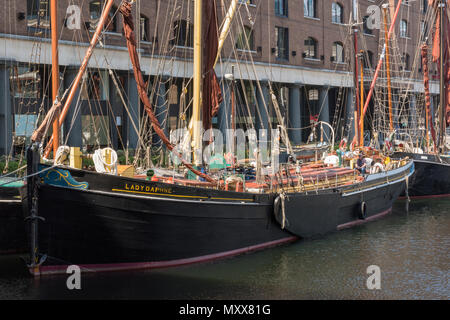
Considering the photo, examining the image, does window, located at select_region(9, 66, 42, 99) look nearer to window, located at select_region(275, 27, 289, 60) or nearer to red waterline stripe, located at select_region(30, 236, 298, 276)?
red waterline stripe, located at select_region(30, 236, 298, 276)

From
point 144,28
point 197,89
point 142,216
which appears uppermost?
point 144,28

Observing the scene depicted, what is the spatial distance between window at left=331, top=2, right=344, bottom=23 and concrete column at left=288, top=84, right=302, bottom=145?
8225 mm

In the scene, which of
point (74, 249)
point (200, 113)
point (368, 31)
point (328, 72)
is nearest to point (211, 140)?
point (200, 113)

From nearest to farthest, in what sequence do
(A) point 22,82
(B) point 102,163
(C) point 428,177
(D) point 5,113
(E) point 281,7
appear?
(B) point 102,163, (D) point 5,113, (A) point 22,82, (C) point 428,177, (E) point 281,7

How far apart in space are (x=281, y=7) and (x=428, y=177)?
2039 cm

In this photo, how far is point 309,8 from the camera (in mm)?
50500

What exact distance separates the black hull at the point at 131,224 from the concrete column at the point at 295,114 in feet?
102

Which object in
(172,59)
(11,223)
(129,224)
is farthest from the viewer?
(172,59)

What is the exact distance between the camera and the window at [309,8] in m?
49.9

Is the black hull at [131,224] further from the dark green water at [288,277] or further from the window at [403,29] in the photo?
the window at [403,29]

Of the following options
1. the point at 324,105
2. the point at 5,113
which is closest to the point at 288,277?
the point at 5,113

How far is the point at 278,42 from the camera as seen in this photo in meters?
47.6

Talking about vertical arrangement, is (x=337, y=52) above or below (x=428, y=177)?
above
